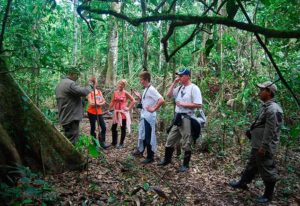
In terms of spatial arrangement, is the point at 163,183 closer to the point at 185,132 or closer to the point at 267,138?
the point at 185,132

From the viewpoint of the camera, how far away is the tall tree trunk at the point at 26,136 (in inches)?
163

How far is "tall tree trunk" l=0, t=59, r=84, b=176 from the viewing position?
4137 millimetres

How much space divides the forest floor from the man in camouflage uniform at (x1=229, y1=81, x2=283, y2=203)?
16.6 inches

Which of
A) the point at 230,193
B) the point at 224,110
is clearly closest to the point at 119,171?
the point at 230,193

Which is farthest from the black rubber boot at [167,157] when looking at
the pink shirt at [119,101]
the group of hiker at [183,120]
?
the pink shirt at [119,101]

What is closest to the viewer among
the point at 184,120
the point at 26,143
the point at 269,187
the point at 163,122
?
the point at 26,143

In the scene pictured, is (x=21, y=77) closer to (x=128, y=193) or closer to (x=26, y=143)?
(x=26, y=143)

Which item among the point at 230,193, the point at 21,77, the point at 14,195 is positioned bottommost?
the point at 230,193

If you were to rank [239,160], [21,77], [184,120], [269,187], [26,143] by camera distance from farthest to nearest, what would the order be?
[21,77] < [239,160] < [184,120] < [269,187] < [26,143]

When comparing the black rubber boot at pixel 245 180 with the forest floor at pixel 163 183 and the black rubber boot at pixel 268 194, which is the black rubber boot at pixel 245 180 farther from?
the black rubber boot at pixel 268 194

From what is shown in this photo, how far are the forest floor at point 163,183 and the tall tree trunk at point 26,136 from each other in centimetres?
26

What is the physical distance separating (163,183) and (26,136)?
7.73 feet

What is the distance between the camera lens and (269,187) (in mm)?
5020

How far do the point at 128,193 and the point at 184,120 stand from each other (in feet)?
6.83
